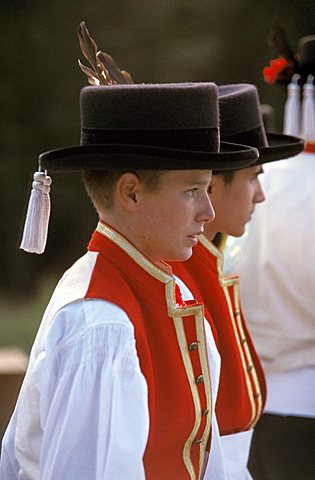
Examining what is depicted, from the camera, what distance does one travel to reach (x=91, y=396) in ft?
6.38

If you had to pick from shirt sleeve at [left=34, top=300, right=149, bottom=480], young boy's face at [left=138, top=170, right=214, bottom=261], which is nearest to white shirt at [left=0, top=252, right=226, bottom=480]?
shirt sleeve at [left=34, top=300, right=149, bottom=480]

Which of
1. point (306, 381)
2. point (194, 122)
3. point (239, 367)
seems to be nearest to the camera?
point (194, 122)

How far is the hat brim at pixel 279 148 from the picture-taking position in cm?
288

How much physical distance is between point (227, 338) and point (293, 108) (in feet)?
4.92

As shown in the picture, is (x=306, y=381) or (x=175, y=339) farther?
(x=306, y=381)

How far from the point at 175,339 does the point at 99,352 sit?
285 mm

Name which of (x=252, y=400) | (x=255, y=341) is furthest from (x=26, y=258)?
(x=252, y=400)

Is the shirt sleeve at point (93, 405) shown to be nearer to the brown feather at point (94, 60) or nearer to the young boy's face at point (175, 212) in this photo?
the young boy's face at point (175, 212)

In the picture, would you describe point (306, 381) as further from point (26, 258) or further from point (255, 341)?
point (26, 258)

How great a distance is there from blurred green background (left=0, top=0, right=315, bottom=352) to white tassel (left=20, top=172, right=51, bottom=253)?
4.33 meters

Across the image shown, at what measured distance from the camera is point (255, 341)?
11.1ft

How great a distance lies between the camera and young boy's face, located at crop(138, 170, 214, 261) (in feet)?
7.02

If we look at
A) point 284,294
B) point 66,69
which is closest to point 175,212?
point 284,294

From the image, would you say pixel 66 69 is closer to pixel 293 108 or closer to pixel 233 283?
pixel 293 108
